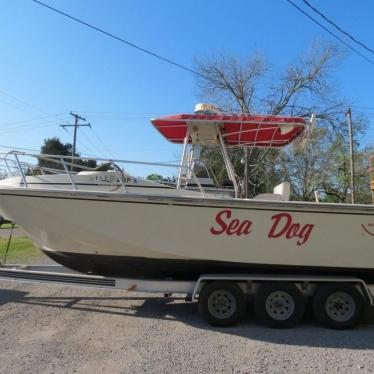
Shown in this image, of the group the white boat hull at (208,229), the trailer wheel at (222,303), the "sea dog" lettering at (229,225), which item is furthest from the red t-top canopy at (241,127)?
the trailer wheel at (222,303)

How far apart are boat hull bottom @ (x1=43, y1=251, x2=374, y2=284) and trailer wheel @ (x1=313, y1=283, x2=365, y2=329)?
24 centimetres

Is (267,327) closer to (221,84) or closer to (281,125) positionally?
(281,125)

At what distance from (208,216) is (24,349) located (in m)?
2.79

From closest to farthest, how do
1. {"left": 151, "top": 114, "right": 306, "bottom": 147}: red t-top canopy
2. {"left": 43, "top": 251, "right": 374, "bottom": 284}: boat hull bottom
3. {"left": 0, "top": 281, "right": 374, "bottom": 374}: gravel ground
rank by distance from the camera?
{"left": 0, "top": 281, "right": 374, "bottom": 374}: gravel ground → {"left": 43, "top": 251, "right": 374, "bottom": 284}: boat hull bottom → {"left": 151, "top": 114, "right": 306, "bottom": 147}: red t-top canopy

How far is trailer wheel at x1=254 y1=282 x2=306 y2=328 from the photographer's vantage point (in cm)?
671

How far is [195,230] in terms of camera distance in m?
6.73

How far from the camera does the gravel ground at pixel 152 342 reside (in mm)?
5082

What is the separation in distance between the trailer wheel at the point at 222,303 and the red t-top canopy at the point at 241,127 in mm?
2408

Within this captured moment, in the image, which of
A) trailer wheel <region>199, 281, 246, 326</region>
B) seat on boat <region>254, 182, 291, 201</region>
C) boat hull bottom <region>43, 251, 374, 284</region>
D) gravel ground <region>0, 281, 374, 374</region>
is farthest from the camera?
seat on boat <region>254, 182, 291, 201</region>

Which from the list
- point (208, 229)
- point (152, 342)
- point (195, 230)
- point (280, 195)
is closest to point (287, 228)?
point (280, 195)

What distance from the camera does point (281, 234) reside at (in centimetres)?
673

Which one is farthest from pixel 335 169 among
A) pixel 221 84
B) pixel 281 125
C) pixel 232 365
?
pixel 232 365

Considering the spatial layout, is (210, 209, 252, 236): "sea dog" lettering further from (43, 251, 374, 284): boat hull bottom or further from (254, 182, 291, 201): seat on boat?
(254, 182, 291, 201): seat on boat

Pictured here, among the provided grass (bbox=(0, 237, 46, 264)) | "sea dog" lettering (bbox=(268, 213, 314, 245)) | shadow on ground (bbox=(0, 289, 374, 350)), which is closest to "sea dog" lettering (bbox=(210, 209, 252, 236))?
"sea dog" lettering (bbox=(268, 213, 314, 245))
